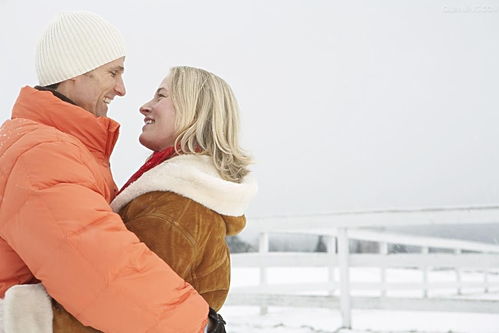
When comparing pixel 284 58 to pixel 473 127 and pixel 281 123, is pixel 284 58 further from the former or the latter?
pixel 473 127

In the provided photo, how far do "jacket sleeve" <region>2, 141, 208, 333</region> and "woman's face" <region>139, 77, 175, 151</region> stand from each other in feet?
1.00

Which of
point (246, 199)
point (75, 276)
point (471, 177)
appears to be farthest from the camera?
point (471, 177)

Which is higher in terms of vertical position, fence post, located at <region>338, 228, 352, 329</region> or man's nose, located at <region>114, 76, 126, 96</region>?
man's nose, located at <region>114, 76, 126, 96</region>

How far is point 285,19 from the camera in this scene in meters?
9.55

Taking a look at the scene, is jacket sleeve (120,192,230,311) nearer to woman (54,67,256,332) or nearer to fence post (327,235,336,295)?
woman (54,67,256,332)

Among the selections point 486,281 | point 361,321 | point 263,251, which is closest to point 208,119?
point 361,321

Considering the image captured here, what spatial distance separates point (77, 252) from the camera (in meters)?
0.81

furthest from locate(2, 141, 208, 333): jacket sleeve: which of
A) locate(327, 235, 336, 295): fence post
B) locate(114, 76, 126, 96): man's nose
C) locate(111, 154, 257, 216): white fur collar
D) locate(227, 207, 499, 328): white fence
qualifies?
locate(327, 235, 336, 295): fence post

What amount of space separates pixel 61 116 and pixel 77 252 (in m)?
0.29

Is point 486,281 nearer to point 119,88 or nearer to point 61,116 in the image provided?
point 119,88

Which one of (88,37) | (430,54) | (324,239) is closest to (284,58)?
(430,54)

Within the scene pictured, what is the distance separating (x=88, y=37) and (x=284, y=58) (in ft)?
28.3


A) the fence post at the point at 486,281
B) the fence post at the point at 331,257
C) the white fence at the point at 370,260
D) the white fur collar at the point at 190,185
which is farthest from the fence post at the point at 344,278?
Answer: the white fur collar at the point at 190,185

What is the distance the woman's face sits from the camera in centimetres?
113
